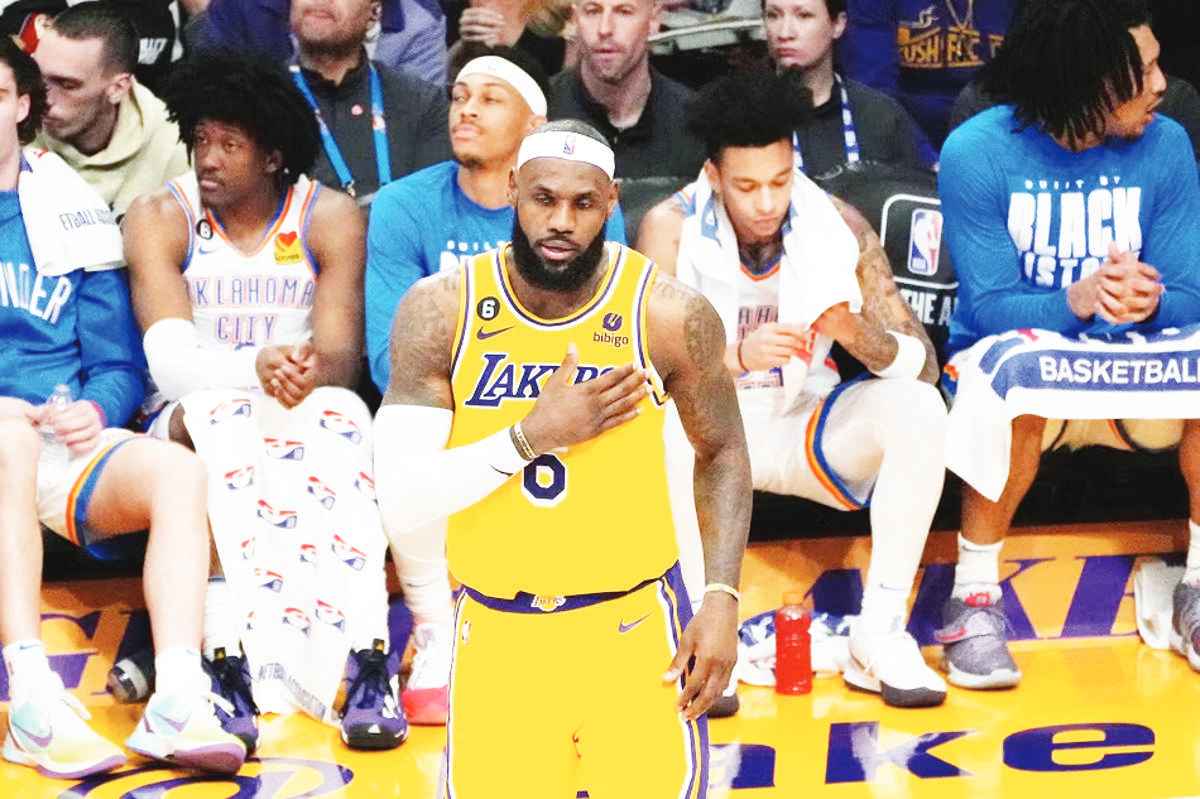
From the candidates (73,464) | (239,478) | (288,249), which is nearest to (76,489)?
(73,464)

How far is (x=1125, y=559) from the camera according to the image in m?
5.97

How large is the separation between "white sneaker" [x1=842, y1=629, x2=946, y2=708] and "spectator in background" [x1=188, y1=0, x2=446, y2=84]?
243 centimetres

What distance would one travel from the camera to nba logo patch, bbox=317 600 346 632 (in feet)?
17.3

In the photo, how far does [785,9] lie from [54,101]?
2.27m

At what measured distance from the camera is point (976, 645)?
17.9 ft

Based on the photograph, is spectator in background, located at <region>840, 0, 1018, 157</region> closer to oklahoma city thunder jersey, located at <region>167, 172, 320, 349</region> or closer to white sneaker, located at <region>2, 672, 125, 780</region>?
oklahoma city thunder jersey, located at <region>167, 172, 320, 349</region>

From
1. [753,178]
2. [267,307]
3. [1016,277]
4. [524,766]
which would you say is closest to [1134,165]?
[1016,277]

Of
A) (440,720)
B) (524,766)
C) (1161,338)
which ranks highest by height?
Result: (1161,338)

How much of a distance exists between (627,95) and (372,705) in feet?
7.43

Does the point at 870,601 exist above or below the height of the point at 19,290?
below

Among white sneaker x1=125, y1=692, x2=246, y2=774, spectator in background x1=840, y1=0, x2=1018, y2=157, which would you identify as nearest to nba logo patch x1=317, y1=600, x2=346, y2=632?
white sneaker x1=125, y1=692, x2=246, y2=774

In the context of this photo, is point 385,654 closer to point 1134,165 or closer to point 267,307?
point 267,307

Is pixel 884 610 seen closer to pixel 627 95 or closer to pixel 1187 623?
pixel 1187 623

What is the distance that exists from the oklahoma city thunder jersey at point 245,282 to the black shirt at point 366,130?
652mm
